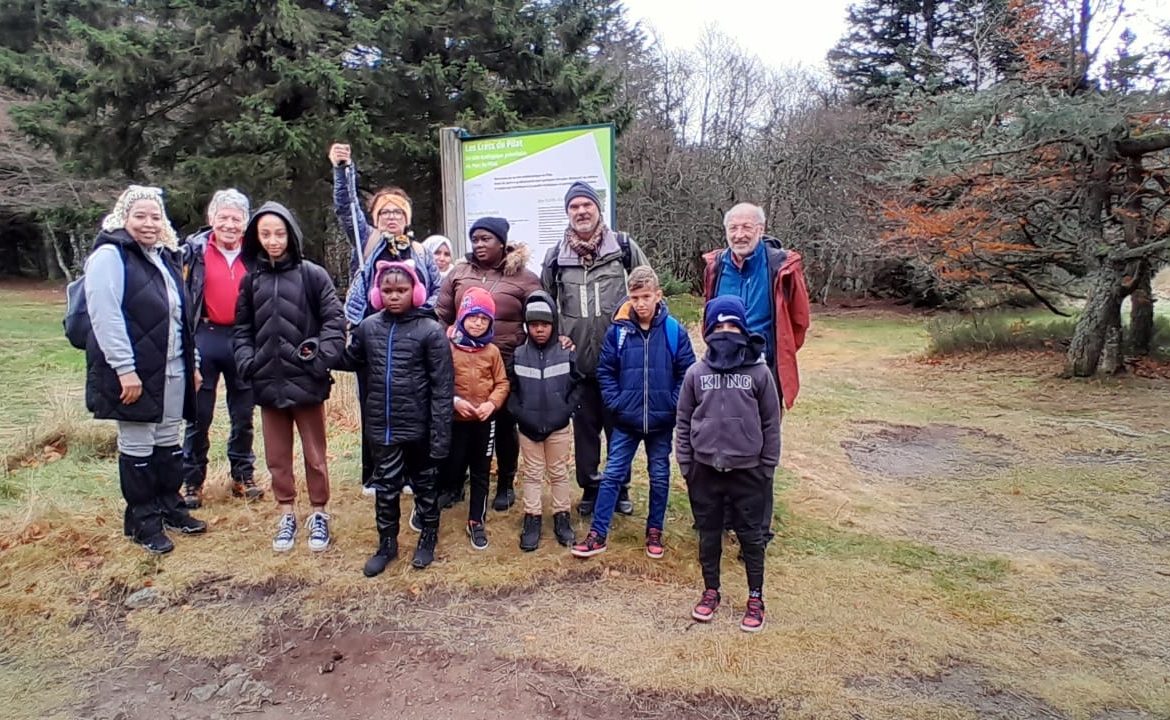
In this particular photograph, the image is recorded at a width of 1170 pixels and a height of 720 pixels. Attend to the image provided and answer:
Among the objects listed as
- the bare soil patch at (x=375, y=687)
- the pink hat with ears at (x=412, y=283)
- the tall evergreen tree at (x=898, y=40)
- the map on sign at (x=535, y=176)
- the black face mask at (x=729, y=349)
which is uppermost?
the tall evergreen tree at (x=898, y=40)

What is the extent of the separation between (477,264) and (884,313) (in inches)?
728

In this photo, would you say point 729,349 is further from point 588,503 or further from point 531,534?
point 588,503

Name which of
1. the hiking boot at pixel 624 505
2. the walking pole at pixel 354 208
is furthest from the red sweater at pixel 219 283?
the hiking boot at pixel 624 505

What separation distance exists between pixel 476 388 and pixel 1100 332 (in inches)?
350

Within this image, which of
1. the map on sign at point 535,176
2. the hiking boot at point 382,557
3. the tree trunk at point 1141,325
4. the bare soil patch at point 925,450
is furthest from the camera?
the tree trunk at point 1141,325

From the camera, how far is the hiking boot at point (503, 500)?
4.54 metres

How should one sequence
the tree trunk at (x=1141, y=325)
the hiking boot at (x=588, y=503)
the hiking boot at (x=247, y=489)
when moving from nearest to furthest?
the hiking boot at (x=588, y=503)
the hiking boot at (x=247, y=489)
the tree trunk at (x=1141, y=325)

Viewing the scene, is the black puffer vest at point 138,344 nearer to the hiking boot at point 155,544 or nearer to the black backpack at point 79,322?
the black backpack at point 79,322

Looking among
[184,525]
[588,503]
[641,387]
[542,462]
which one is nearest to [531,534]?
[542,462]

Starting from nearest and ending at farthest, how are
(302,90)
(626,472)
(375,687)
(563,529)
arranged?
(375,687)
(626,472)
(563,529)
(302,90)

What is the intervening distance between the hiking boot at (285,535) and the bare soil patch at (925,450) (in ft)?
14.2

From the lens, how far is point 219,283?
419 cm

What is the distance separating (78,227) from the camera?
15.1 metres

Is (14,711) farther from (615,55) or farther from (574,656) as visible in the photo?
(615,55)
